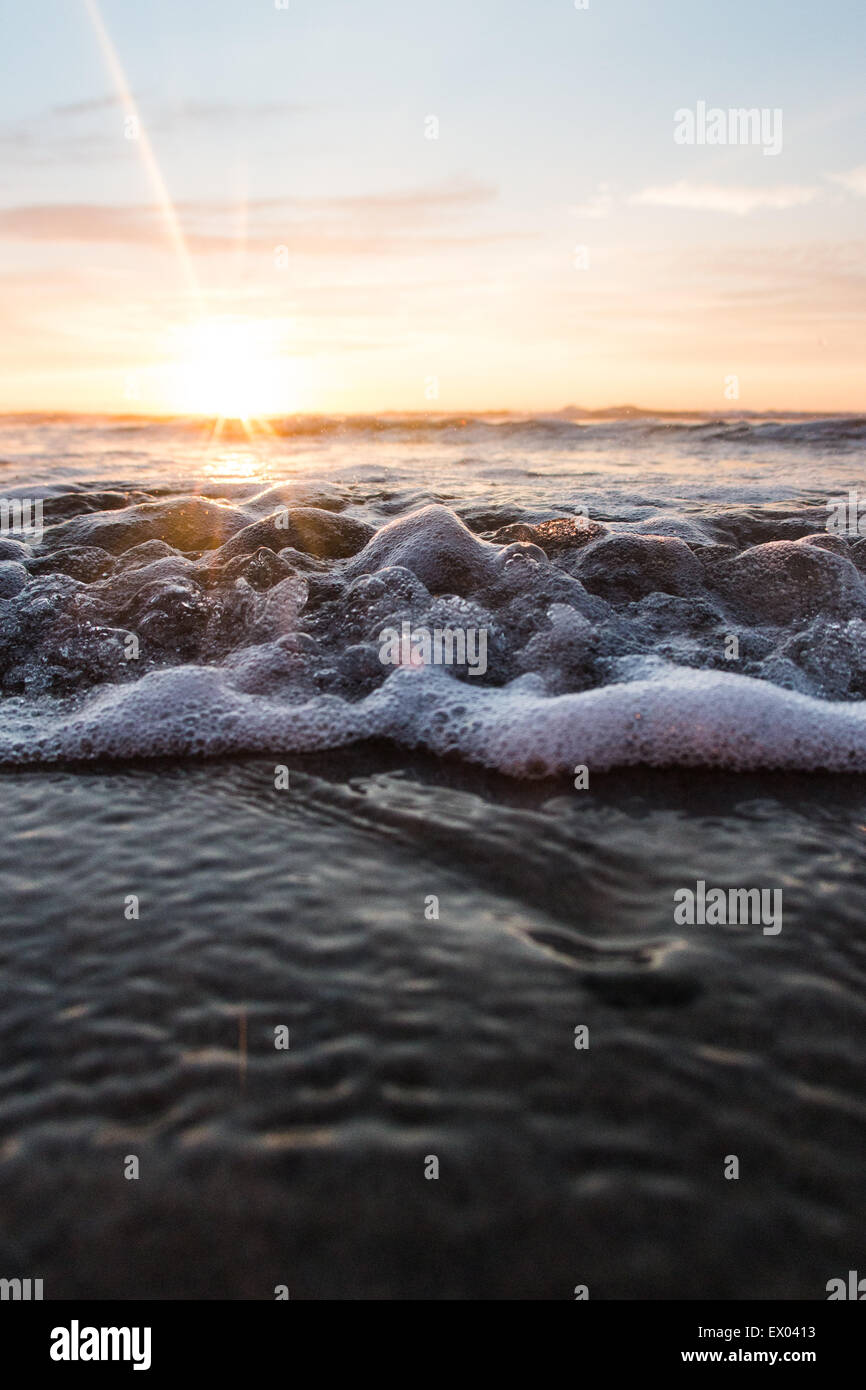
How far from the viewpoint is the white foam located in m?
3.46

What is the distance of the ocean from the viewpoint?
1612 millimetres

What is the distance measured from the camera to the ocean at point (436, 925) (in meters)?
1.61

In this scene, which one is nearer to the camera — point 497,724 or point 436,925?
point 436,925

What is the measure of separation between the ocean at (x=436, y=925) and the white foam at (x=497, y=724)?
18mm

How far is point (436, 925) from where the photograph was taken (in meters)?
2.38

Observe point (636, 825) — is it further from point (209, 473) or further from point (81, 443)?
point (81, 443)

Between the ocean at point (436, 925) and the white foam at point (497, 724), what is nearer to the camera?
the ocean at point (436, 925)

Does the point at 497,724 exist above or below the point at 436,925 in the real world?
above

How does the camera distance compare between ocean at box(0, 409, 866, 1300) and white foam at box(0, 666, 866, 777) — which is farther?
white foam at box(0, 666, 866, 777)

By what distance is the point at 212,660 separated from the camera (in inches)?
176

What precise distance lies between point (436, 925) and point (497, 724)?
1.37 metres

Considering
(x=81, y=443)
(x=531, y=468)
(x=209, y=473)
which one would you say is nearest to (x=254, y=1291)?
(x=209, y=473)

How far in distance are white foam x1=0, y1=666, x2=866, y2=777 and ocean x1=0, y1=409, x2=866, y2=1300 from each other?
2 centimetres

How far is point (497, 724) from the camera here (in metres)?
3.64
